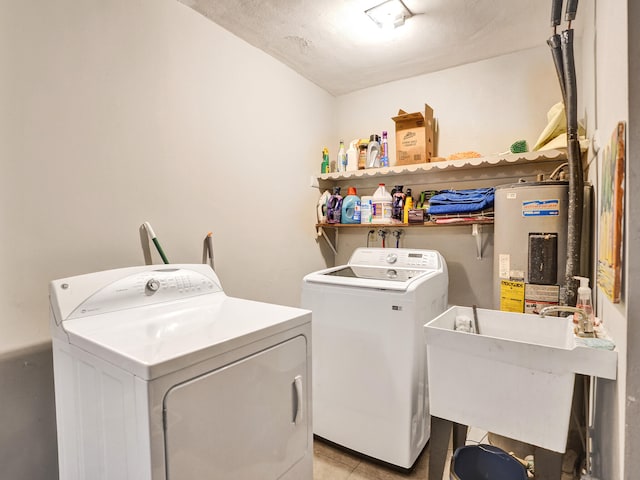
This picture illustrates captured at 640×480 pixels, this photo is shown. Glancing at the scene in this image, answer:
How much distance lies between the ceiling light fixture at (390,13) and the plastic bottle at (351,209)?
4.19 feet

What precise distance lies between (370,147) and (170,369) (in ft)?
8.00

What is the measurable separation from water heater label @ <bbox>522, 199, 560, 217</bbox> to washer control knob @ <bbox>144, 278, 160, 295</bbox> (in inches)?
77.0

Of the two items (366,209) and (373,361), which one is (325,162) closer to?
(366,209)

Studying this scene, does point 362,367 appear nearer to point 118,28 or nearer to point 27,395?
point 27,395

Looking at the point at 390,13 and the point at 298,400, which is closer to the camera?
the point at 298,400

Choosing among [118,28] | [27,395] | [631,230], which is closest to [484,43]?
[631,230]

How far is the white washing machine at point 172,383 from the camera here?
0.92m

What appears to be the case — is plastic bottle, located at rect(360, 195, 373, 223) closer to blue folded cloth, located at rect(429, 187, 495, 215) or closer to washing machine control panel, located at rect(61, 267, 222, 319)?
blue folded cloth, located at rect(429, 187, 495, 215)

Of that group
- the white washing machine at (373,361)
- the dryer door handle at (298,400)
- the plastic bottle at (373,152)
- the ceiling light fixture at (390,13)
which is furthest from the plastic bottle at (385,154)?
the dryer door handle at (298,400)

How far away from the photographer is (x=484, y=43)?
237cm

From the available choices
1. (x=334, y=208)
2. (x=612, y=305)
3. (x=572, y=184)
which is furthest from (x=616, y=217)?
(x=334, y=208)

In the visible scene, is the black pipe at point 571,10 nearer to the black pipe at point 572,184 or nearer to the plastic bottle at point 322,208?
the black pipe at point 572,184

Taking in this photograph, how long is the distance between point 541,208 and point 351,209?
4.67 feet

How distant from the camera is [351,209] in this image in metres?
2.94
